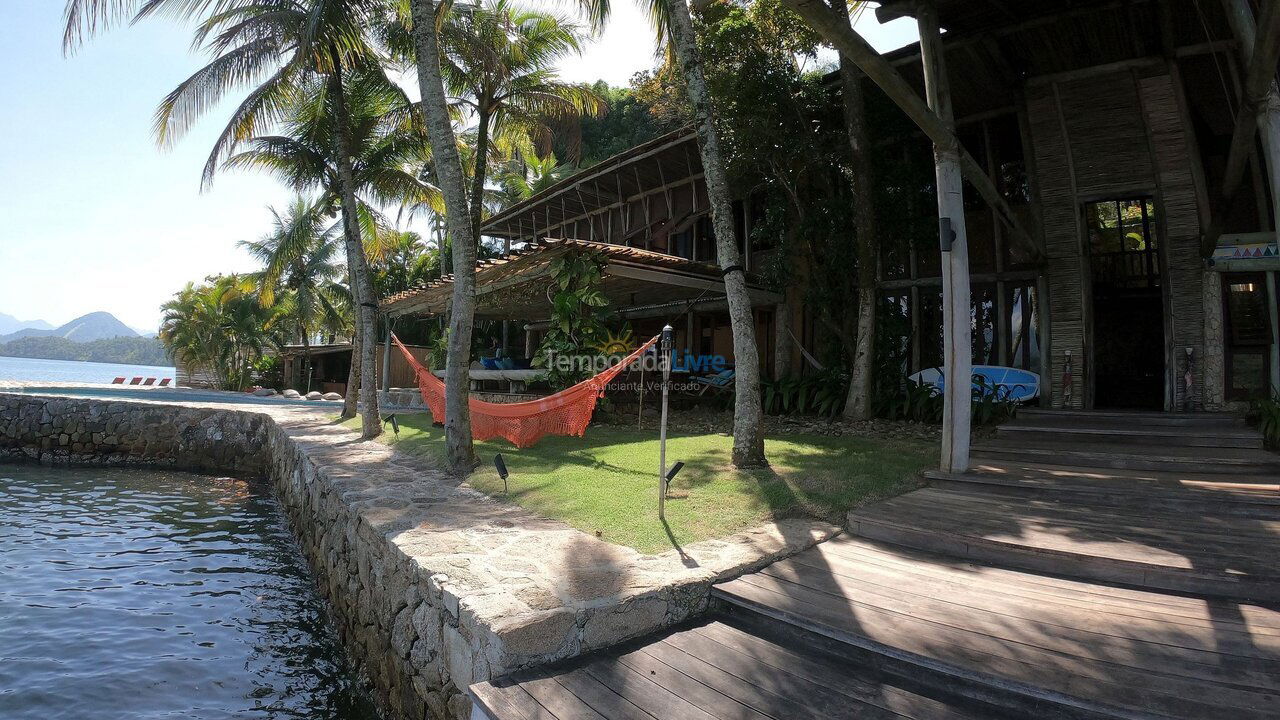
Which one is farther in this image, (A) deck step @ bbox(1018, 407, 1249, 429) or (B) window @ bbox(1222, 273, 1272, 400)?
(B) window @ bbox(1222, 273, 1272, 400)

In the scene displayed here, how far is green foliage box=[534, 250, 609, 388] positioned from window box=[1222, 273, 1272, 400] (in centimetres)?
844

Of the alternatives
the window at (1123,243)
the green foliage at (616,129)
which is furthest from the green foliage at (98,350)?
the window at (1123,243)

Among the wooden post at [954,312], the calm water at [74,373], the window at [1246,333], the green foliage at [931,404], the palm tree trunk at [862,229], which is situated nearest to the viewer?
the wooden post at [954,312]

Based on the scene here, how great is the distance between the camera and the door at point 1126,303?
9.28 m

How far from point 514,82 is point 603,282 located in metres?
5.48

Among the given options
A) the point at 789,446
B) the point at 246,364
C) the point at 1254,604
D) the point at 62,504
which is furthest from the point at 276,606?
the point at 246,364

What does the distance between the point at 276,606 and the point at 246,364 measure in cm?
2374

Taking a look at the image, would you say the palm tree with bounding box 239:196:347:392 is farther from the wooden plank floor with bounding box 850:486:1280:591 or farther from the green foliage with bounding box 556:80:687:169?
the wooden plank floor with bounding box 850:486:1280:591

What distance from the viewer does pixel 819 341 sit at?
10.5m

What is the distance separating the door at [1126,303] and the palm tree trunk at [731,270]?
632cm

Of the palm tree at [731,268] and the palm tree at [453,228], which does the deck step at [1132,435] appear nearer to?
the palm tree at [731,268]

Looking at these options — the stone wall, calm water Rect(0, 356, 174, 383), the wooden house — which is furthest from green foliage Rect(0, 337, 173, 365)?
the wooden house

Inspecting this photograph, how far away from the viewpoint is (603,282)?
9.48 m

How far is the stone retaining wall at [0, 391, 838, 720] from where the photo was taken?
2.81 m
